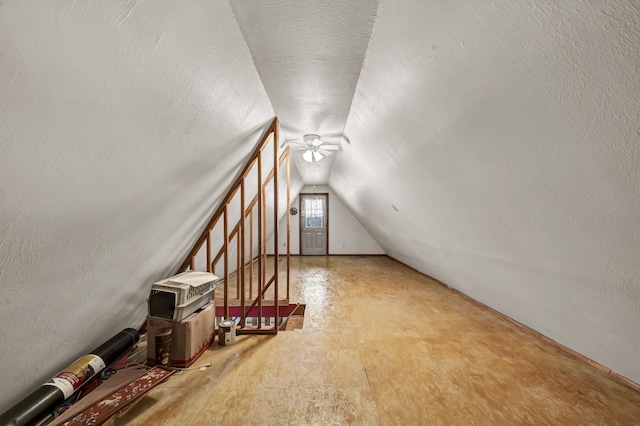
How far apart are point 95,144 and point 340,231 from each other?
707 centimetres

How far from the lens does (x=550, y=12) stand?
0.85 m

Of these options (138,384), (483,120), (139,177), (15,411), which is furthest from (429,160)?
(15,411)

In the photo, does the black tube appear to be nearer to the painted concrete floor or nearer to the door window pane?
the painted concrete floor

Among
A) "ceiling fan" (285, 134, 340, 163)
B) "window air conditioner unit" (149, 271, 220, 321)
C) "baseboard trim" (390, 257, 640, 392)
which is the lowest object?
"baseboard trim" (390, 257, 640, 392)

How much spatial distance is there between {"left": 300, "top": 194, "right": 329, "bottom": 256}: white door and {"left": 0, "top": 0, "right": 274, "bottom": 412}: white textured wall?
5786mm

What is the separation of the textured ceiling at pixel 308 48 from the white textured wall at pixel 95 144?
0.40 feet

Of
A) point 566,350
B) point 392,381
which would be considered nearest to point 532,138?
point 392,381

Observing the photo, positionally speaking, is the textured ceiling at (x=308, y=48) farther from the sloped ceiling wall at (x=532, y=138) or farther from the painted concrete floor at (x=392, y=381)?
the painted concrete floor at (x=392, y=381)

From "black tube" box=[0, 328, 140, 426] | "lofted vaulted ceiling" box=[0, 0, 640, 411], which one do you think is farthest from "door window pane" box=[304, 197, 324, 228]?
"black tube" box=[0, 328, 140, 426]

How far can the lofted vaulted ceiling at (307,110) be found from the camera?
0.88m

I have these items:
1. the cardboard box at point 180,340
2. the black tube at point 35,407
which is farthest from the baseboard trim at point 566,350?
the black tube at point 35,407

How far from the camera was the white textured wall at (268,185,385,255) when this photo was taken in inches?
311

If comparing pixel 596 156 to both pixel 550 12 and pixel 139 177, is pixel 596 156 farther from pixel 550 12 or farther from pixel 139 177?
pixel 139 177

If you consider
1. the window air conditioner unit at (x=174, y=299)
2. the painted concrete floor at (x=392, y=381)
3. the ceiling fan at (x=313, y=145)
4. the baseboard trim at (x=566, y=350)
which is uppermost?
the ceiling fan at (x=313, y=145)
